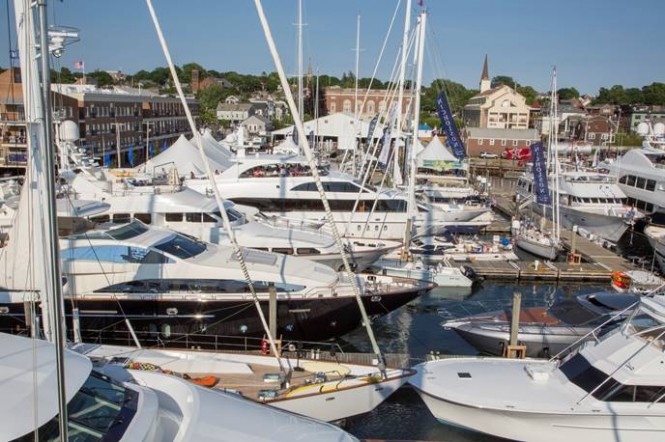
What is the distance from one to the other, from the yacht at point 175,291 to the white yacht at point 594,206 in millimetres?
21549

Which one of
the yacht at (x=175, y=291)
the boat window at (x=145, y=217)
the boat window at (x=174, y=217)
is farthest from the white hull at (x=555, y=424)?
the boat window at (x=145, y=217)

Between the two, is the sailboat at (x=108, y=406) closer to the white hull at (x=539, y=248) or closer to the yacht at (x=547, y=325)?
the yacht at (x=547, y=325)

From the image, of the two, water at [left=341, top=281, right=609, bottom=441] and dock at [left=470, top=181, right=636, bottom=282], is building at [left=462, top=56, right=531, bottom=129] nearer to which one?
dock at [left=470, top=181, right=636, bottom=282]

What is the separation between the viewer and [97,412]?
6.08 meters

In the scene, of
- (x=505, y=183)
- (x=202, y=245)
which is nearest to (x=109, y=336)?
(x=202, y=245)

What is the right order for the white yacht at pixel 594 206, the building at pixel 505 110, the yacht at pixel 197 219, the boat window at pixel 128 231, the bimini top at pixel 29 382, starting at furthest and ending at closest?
1. the building at pixel 505 110
2. the white yacht at pixel 594 206
3. the yacht at pixel 197 219
4. the boat window at pixel 128 231
5. the bimini top at pixel 29 382

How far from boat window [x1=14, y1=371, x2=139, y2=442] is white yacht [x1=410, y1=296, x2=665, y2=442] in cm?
633

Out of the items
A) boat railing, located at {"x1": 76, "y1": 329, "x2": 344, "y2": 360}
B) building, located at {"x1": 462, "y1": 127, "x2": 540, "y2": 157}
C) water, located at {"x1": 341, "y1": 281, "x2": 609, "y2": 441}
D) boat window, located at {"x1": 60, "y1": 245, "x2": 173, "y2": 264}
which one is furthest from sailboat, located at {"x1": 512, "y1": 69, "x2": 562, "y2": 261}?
building, located at {"x1": 462, "y1": 127, "x2": 540, "y2": 157}

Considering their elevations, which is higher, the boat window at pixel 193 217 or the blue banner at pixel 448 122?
the blue banner at pixel 448 122

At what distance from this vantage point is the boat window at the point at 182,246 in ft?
46.0

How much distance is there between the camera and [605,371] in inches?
419

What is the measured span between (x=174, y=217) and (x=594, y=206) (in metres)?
23.7

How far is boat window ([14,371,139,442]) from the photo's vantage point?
18.6 feet

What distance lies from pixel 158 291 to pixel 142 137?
170 ft
